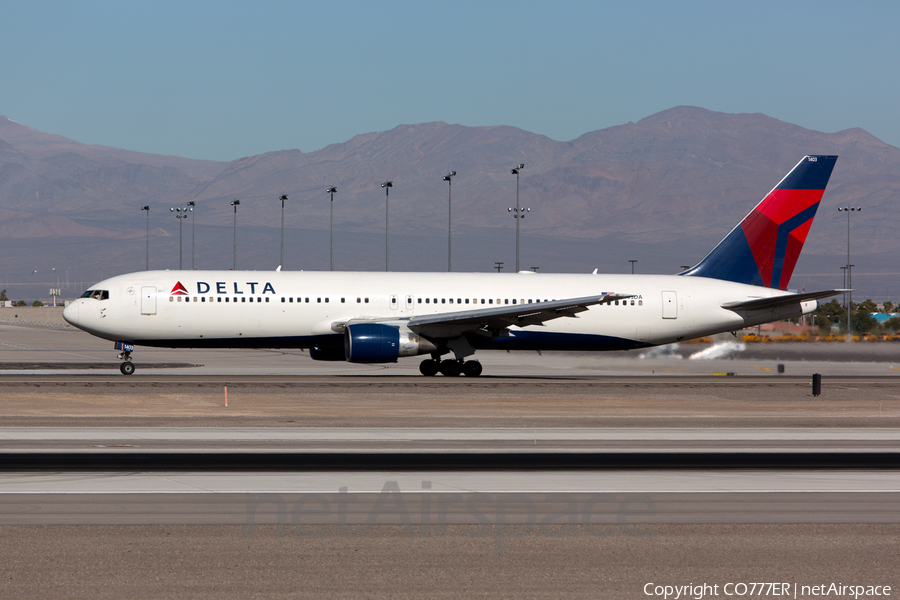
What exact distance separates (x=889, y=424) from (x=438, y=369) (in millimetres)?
18568

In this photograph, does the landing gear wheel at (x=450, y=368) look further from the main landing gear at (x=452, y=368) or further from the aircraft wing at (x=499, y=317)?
the aircraft wing at (x=499, y=317)

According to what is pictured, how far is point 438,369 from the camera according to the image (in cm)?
3897

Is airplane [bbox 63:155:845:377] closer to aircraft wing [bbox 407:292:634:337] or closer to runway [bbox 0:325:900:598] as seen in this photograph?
aircraft wing [bbox 407:292:634:337]

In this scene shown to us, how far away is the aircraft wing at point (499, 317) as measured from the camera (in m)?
36.2

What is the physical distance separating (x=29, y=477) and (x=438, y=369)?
2500 cm

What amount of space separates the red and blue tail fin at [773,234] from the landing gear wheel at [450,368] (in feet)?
36.9

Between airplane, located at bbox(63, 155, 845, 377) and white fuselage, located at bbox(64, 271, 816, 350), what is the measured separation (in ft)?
0.14
